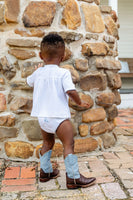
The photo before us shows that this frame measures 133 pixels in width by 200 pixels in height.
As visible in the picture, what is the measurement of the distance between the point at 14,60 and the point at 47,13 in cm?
53

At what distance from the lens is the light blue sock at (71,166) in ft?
5.75

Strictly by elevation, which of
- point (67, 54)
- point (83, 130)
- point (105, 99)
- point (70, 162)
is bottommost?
point (83, 130)

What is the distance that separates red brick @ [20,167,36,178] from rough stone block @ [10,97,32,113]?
0.52m

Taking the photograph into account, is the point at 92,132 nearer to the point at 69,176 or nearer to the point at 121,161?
the point at 121,161

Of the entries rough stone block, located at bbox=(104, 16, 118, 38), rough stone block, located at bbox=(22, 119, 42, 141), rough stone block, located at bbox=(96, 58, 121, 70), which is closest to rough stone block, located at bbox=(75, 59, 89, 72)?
rough stone block, located at bbox=(96, 58, 121, 70)

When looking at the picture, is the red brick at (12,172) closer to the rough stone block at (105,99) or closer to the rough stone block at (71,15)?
the rough stone block at (105,99)

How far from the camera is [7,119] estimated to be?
2.42 meters

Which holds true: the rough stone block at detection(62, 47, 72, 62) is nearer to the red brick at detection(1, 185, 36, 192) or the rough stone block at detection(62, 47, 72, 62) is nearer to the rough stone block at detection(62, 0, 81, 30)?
the rough stone block at detection(62, 0, 81, 30)

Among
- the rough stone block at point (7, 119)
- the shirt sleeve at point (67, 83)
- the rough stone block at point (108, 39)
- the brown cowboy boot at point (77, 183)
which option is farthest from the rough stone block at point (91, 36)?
the brown cowboy boot at point (77, 183)

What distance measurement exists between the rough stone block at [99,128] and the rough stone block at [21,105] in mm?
660

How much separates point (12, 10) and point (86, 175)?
1.60m

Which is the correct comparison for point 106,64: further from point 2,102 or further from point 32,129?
point 2,102

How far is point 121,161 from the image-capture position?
2371mm

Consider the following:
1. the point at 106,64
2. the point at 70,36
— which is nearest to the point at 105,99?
the point at 106,64
